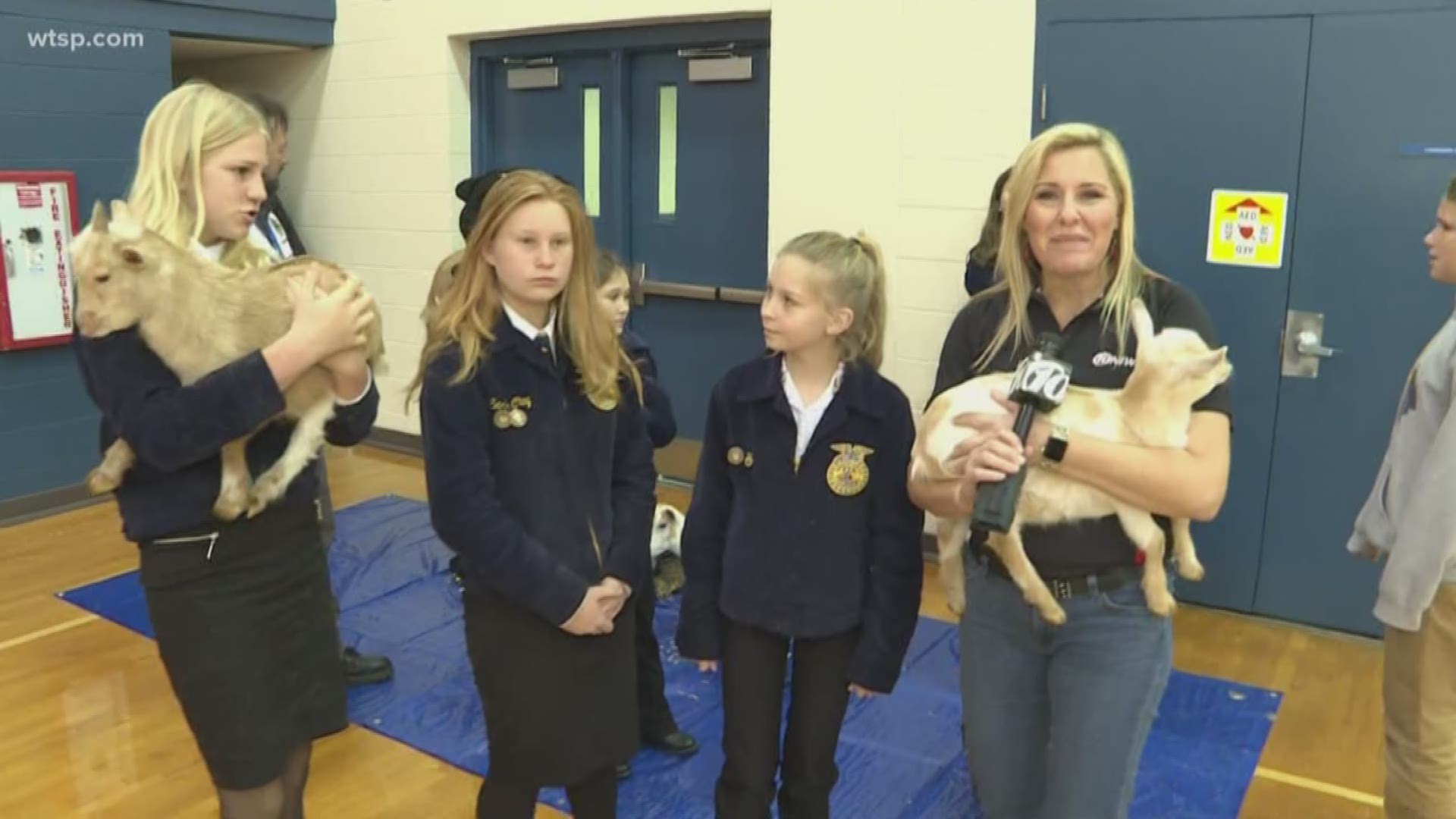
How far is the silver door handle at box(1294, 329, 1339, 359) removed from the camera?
13.1ft

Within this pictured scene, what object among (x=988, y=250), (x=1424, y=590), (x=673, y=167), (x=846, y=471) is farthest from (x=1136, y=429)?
(x=673, y=167)

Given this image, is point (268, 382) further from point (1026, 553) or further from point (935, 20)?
point (935, 20)

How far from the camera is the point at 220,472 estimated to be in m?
1.79

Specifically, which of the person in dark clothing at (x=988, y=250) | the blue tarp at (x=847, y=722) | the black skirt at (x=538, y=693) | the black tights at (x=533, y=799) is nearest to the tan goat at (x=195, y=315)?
the black skirt at (x=538, y=693)

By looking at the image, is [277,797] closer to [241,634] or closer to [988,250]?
[241,634]

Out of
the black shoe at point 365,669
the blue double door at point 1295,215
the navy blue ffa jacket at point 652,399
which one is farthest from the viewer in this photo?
the blue double door at point 1295,215

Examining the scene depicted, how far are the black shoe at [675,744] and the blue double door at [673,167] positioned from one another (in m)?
2.72

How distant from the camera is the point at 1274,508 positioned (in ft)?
13.7

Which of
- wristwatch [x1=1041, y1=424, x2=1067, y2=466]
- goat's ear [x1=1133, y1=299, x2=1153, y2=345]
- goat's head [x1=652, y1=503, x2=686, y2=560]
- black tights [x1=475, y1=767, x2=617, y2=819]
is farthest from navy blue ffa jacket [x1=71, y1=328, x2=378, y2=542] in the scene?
goat's head [x1=652, y1=503, x2=686, y2=560]

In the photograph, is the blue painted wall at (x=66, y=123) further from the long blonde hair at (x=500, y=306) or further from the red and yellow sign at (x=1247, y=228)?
the red and yellow sign at (x=1247, y=228)

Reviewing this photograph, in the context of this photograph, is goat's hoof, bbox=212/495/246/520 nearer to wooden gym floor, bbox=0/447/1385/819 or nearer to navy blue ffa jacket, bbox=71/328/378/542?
navy blue ffa jacket, bbox=71/328/378/542

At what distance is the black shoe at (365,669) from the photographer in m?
3.57

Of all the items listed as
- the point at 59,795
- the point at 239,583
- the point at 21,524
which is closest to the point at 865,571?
the point at 239,583

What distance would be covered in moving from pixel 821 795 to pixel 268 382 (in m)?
1.32
